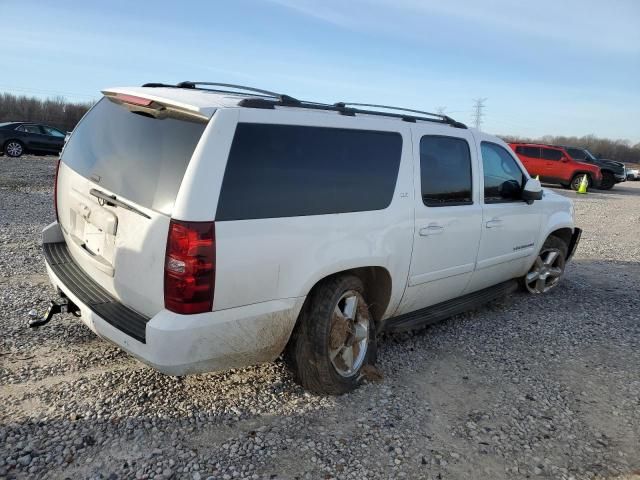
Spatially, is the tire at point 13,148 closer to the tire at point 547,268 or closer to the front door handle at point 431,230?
the tire at point 547,268

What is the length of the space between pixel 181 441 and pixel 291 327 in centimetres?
85

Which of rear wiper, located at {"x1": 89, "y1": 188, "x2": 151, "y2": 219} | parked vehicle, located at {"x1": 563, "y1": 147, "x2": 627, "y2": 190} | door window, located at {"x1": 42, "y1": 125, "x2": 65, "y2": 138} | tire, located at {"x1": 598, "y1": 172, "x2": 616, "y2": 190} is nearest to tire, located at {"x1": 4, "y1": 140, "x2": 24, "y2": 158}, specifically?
door window, located at {"x1": 42, "y1": 125, "x2": 65, "y2": 138}

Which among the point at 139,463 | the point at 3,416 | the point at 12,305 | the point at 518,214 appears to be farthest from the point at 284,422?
the point at 518,214

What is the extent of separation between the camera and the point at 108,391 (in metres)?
3.12

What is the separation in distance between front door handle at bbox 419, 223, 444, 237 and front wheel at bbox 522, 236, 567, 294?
2294mm

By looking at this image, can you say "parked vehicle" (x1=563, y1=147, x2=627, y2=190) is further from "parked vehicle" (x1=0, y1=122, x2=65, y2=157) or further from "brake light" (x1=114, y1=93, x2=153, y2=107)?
"brake light" (x1=114, y1=93, x2=153, y2=107)

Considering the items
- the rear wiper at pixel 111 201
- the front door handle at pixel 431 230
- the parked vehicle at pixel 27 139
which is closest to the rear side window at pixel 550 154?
the parked vehicle at pixel 27 139

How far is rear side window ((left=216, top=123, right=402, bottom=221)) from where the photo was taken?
2.66 metres

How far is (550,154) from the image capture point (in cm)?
2230

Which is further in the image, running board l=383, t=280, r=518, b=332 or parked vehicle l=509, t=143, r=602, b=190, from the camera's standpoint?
parked vehicle l=509, t=143, r=602, b=190

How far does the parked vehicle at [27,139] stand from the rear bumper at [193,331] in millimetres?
19254

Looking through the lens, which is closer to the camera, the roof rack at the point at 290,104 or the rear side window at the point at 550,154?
the roof rack at the point at 290,104

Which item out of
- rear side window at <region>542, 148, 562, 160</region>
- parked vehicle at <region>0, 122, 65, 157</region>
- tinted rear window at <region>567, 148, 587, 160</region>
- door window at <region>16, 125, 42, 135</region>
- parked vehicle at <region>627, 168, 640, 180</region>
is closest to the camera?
parked vehicle at <region>0, 122, 65, 157</region>

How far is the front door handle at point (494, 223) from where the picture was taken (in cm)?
443
